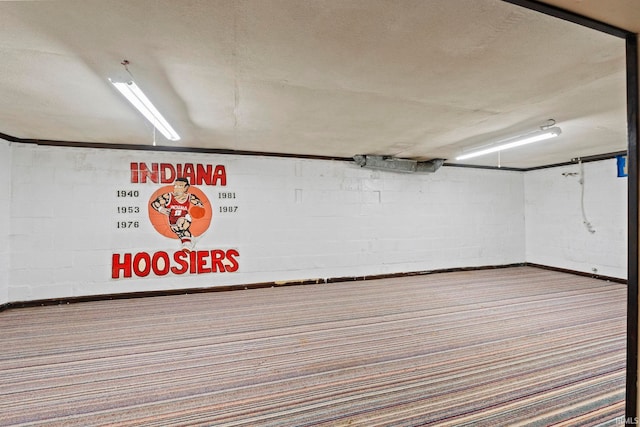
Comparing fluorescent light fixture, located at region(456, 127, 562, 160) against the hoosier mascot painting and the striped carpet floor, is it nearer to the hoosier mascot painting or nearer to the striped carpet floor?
the striped carpet floor

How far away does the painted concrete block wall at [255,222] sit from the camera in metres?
4.15

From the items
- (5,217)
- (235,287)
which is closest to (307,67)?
(235,287)

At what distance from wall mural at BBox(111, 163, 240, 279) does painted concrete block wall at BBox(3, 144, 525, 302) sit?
2cm

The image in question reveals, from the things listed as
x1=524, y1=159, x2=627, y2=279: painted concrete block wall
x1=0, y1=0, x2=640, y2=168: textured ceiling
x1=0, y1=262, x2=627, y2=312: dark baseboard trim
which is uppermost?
x1=0, y1=0, x2=640, y2=168: textured ceiling

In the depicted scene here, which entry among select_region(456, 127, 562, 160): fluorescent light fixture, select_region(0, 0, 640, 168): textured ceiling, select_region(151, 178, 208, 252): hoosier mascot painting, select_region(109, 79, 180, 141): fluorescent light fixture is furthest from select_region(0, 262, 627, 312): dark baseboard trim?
select_region(456, 127, 562, 160): fluorescent light fixture

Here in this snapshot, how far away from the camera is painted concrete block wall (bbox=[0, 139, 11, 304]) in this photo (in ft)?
12.6

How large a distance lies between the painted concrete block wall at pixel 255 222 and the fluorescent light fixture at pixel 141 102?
1.76 metres

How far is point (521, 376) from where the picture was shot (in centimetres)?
223

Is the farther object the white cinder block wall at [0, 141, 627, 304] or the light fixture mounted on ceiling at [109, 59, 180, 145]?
the white cinder block wall at [0, 141, 627, 304]

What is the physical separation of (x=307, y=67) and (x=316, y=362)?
2274 mm

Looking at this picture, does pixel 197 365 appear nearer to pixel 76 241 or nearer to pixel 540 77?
pixel 76 241

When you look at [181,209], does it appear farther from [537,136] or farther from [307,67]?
[537,136]

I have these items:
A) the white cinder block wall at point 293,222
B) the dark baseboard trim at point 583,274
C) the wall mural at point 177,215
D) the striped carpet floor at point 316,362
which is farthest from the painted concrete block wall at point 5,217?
the dark baseboard trim at point 583,274

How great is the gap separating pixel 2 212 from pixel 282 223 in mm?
3679
